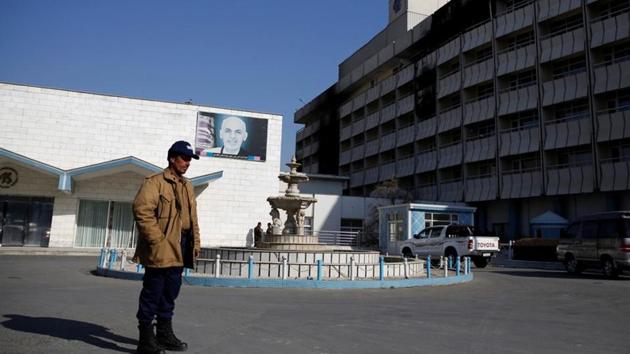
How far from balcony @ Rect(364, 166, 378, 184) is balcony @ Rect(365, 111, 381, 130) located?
16.4ft

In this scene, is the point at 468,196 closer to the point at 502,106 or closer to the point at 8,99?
the point at 502,106

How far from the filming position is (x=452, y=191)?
43469 mm

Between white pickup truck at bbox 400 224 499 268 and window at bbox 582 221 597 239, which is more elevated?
window at bbox 582 221 597 239

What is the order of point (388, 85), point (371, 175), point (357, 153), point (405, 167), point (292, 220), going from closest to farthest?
point (292, 220) → point (405, 167) → point (388, 85) → point (371, 175) → point (357, 153)

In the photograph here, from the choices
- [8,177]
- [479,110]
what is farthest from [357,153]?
[8,177]

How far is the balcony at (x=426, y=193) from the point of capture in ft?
152

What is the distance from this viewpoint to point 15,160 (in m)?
24.8

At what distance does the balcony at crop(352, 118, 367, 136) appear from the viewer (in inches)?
2340

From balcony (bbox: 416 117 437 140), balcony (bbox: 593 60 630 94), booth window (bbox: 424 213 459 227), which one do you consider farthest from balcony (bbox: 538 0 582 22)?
booth window (bbox: 424 213 459 227)

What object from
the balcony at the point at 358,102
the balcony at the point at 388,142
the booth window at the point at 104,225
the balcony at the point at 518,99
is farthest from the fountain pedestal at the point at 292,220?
the balcony at the point at 358,102

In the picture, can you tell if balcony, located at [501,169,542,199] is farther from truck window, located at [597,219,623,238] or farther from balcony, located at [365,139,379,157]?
balcony, located at [365,139,379,157]

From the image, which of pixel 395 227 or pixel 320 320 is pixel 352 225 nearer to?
pixel 395 227

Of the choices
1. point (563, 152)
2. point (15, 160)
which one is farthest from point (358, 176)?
point (15, 160)

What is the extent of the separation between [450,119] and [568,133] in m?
12.2
